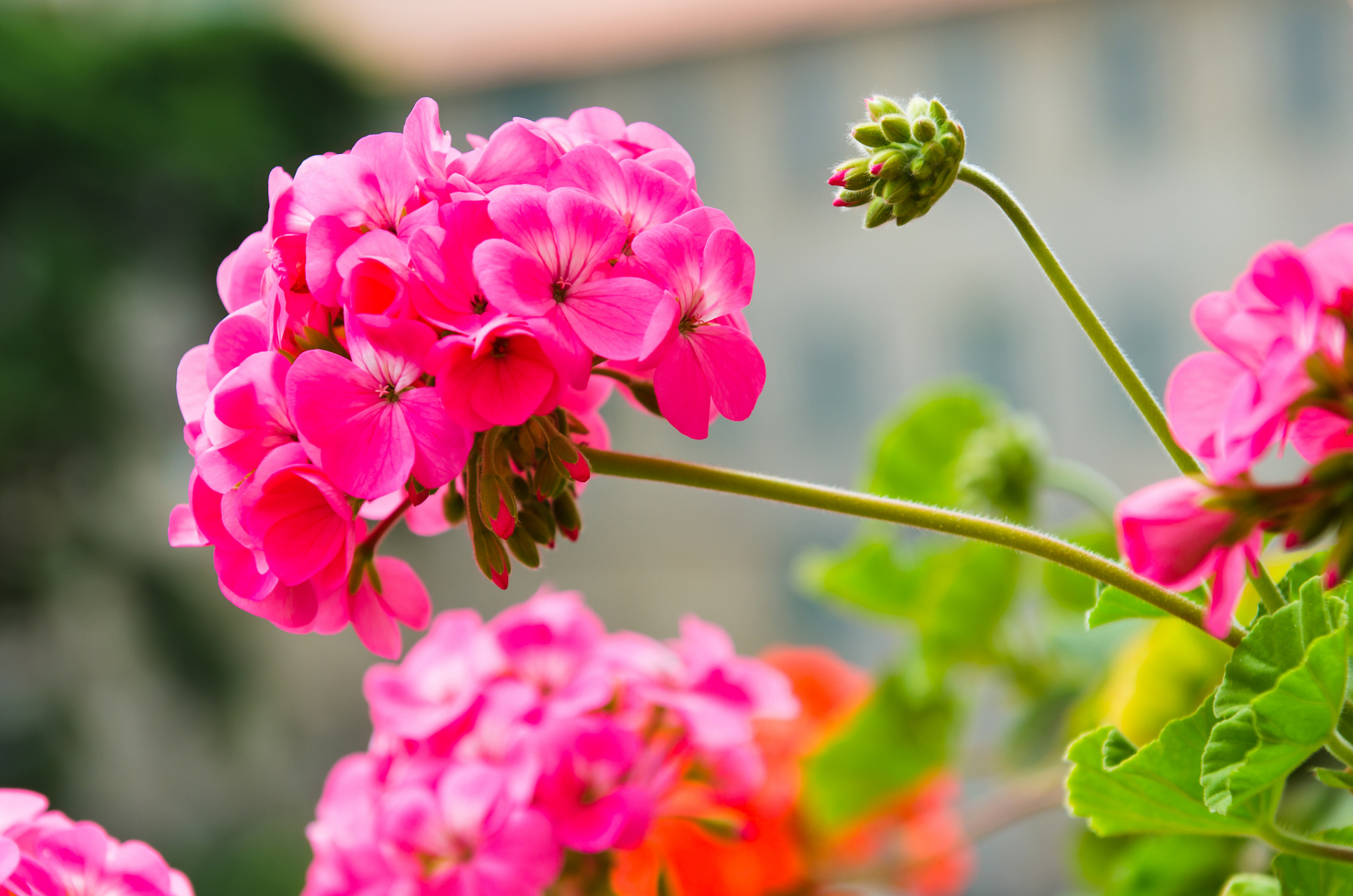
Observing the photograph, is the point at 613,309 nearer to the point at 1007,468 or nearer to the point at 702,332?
the point at 702,332

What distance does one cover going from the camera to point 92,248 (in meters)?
4.39

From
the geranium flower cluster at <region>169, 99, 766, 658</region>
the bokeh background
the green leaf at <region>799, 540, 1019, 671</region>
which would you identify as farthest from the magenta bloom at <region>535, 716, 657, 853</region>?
the bokeh background

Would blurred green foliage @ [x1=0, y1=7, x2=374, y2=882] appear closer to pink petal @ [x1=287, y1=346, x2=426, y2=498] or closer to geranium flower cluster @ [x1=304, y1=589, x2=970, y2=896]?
geranium flower cluster @ [x1=304, y1=589, x2=970, y2=896]

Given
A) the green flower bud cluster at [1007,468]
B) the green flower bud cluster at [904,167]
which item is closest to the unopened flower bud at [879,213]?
the green flower bud cluster at [904,167]

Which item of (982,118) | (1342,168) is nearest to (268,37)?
(982,118)

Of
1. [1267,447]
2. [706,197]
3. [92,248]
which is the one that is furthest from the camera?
[706,197]

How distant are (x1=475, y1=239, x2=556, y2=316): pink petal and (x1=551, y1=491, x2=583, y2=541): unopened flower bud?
48 mm

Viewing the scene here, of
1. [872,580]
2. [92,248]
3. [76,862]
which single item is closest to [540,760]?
[76,862]

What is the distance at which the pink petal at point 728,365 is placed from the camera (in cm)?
21

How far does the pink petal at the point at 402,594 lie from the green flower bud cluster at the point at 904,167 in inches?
4.9

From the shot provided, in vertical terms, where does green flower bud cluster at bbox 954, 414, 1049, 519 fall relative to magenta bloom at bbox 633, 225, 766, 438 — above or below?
below

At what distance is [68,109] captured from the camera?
13.9ft

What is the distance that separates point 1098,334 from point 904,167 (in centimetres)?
5

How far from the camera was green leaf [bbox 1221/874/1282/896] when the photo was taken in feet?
0.77
